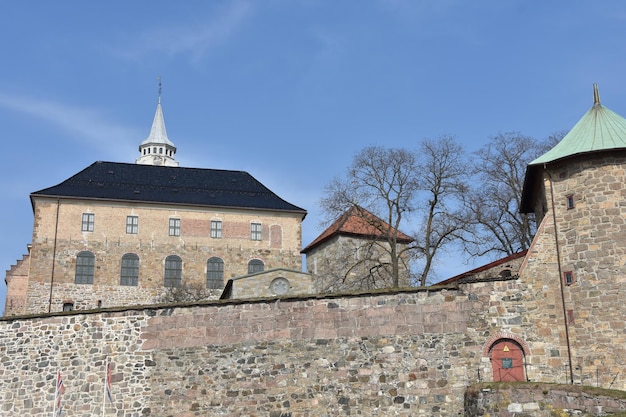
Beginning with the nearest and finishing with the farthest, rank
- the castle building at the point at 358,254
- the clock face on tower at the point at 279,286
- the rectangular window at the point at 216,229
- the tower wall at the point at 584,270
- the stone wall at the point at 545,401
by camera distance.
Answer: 1. the stone wall at the point at 545,401
2. the tower wall at the point at 584,270
3. the castle building at the point at 358,254
4. the clock face on tower at the point at 279,286
5. the rectangular window at the point at 216,229

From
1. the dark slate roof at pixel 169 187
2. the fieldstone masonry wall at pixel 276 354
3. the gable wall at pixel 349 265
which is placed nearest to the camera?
the fieldstone masonry wall at pixel 276 354

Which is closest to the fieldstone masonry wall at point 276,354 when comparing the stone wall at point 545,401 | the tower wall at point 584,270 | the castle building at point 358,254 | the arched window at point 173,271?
the tower wall at point 584,270

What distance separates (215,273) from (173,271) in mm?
2585

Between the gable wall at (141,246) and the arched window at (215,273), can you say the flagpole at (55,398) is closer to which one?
the gable wall at (141,246)

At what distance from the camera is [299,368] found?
21047 mm

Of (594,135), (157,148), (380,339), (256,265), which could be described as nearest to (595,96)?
(594,135)

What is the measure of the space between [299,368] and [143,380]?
431 centimetres

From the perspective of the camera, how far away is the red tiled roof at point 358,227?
37.0 m

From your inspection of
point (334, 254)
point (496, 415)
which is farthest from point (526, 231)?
point (496, 415)

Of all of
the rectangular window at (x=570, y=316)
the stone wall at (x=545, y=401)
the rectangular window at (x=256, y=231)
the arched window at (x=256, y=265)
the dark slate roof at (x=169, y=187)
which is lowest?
the stone wall at (x=545, y=401)

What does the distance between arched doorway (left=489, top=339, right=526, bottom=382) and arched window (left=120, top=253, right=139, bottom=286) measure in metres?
32.0

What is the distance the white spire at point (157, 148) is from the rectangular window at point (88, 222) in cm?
3489

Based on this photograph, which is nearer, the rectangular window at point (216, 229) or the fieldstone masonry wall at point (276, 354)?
the fieldstone masonry wall at point (276, 354)

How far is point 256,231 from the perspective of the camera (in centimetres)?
5141
